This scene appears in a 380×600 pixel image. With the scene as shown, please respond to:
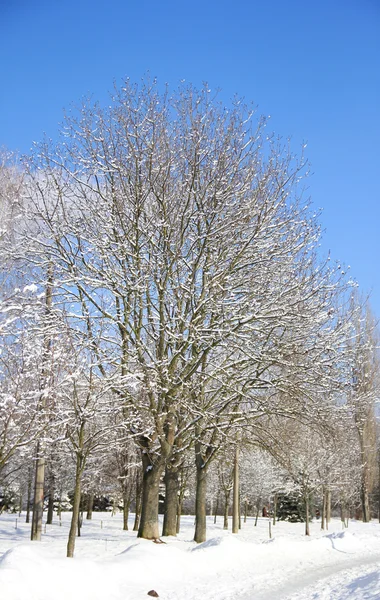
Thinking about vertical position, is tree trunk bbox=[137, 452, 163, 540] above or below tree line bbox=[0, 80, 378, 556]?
below

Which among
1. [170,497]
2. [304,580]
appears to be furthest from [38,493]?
[304,580]

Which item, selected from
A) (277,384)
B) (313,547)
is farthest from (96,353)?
(313,547)

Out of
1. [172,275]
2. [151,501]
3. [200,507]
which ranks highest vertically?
[172,275]

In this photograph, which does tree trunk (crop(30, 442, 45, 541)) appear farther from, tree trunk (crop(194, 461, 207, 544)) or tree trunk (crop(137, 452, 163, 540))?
tree trunk (crop(194, 461, 207, 544))

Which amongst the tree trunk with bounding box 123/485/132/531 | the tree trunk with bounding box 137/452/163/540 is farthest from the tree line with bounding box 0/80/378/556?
the tree trunk with bounding box 123/485/132/531

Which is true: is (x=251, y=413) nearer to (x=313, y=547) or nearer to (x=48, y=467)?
(x=313, y=547)

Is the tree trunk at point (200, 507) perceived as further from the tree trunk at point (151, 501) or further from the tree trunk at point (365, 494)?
the tree trunk at point (365, 494)

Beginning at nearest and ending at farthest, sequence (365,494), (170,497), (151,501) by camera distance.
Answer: (151,501) < (170,497) < (365,494)

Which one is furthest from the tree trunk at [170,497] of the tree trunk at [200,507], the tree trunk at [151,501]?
the tree trunk at [151,501]

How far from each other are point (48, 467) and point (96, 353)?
63.1ft

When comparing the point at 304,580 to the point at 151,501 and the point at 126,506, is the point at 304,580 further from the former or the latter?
the point at 126,506

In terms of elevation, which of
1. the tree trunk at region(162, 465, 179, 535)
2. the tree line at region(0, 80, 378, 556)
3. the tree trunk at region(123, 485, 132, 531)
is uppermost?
the tree line at region(0, 80, 378, 556)

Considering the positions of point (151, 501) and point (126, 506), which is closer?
point (151, 501)

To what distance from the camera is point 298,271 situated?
15.6 m
